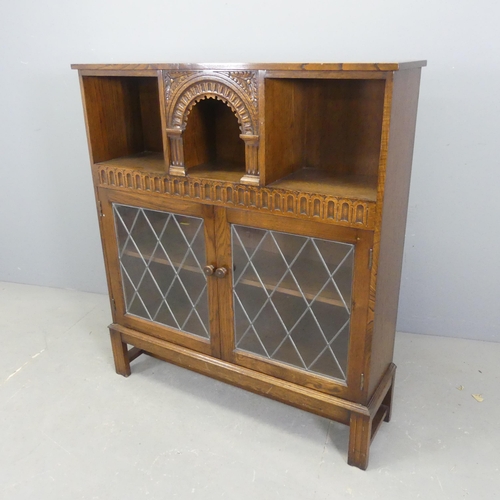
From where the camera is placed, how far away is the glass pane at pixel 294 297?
129 centimetres

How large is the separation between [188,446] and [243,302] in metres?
0.47

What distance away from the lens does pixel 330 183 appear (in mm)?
1314

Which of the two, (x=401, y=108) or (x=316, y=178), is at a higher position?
(x=401, y=108)

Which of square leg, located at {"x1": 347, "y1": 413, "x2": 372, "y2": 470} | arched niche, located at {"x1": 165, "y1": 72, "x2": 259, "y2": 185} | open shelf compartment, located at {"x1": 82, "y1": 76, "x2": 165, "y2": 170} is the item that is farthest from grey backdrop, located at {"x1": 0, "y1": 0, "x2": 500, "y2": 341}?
square leg, located at {"x1": 347, "y1": 413, "x2": 372, "y2": 470}

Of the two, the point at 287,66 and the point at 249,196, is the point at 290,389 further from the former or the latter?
the point at 287,66

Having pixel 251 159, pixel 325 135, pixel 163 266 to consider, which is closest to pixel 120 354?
pixel 163 266

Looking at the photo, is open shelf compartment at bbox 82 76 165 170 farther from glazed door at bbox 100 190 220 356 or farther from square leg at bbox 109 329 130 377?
square leg at bbox 109 329 130 377

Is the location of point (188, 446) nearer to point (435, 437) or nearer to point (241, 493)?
point (241, 493)

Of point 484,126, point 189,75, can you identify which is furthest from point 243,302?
point 484,126

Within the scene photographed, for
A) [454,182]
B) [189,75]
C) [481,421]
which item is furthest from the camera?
[454,182]

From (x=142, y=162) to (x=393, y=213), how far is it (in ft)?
2.66

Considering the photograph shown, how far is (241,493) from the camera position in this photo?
1335 millimetres

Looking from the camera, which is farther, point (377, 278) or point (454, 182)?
point (454, 182)

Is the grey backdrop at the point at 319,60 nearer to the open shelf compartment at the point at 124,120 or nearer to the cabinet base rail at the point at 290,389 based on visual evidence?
the open shelf compartment at the point at 124,120
